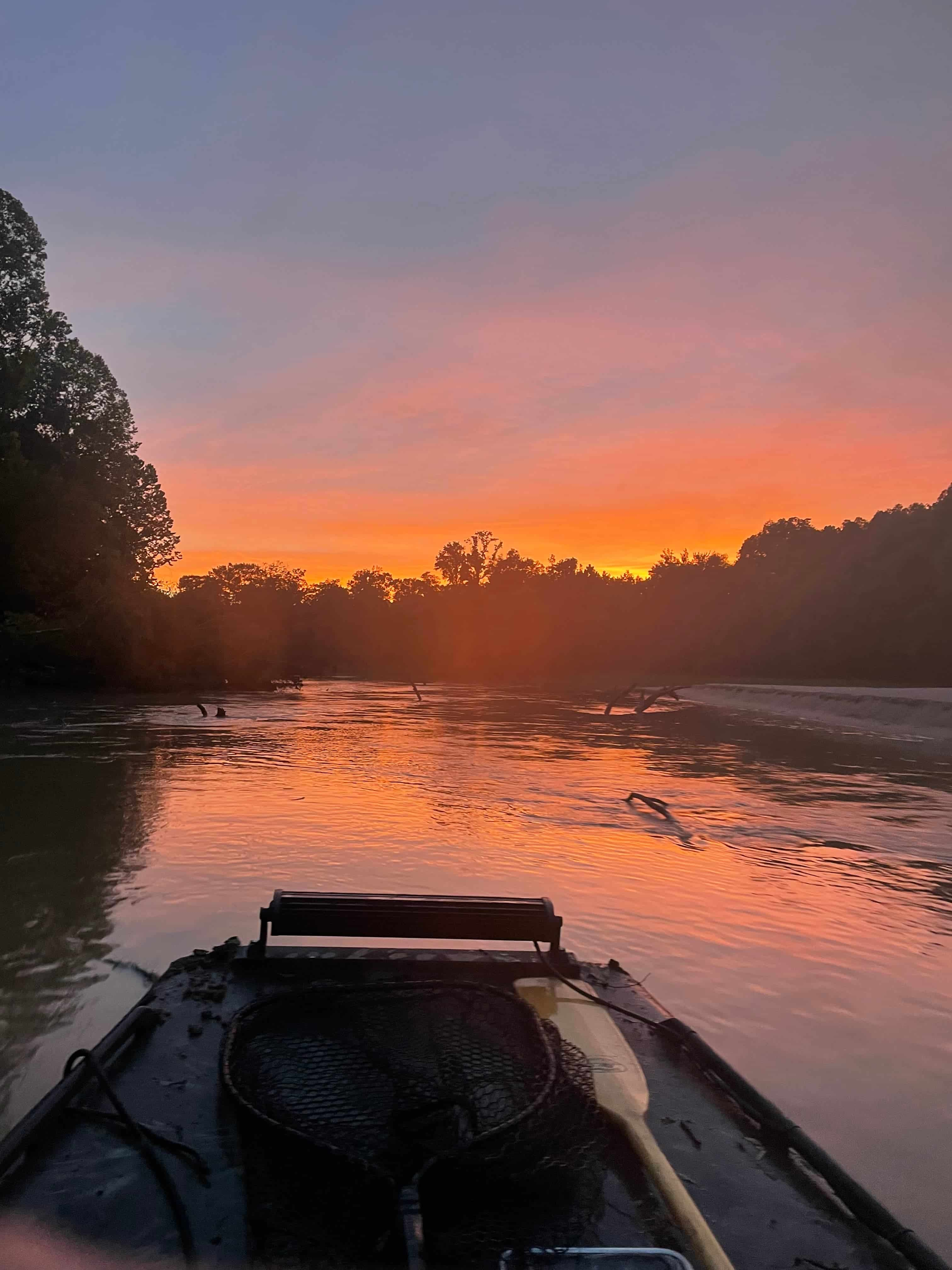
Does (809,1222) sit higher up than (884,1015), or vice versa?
(809,1222)

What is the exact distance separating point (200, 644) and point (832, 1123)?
56.5m

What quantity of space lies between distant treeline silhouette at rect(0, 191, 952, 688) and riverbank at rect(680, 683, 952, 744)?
30477 mm

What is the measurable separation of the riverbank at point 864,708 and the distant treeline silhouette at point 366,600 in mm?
30477

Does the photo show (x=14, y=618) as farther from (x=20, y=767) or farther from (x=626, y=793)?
(x=626, y=793)

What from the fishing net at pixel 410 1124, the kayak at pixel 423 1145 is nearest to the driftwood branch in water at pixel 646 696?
the kayak at pixel 423 1145

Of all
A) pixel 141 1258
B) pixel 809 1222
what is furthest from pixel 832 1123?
pixel 141 1258

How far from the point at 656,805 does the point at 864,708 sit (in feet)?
98.0

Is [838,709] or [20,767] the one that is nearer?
[20,767]

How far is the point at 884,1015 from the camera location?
21.7ft

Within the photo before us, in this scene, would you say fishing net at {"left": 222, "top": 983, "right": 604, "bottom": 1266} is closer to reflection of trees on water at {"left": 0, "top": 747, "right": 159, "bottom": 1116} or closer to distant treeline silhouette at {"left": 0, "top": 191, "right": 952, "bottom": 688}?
reflection of trees on water at {"left": 0, "top": 747, "right": 159, "bottom": 1116}

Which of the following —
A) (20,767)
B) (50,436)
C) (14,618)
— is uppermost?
(50,436)

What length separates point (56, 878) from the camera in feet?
33.7

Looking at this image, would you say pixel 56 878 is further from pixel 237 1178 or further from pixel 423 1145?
pixel 423 1145

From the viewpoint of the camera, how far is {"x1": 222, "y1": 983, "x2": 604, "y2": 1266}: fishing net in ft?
9.94
